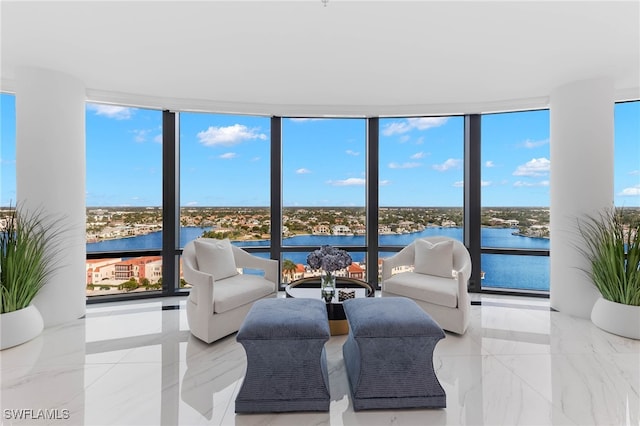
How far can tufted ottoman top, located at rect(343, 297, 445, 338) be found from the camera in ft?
6.39

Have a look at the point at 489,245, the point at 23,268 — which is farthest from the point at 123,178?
the point at 489,245

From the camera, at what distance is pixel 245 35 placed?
8.68 ft

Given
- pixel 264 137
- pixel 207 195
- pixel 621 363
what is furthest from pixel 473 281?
pixel 207 195

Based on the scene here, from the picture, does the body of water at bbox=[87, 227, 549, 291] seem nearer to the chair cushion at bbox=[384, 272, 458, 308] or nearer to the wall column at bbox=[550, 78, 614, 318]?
the wall column at bbox=[550, 78, 614, 318]

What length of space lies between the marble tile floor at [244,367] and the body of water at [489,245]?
110 centimetres

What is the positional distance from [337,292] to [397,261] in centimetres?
96

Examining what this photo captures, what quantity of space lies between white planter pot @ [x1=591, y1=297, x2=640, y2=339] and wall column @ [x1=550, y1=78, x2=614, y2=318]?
0.99 feet

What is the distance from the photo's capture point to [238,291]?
125 inches

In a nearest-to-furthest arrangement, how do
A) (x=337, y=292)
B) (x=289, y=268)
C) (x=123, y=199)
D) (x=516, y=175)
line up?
(x=337, y=292) → (x=123, y=199) → (x=516, y=175) → (x=289, y=268)

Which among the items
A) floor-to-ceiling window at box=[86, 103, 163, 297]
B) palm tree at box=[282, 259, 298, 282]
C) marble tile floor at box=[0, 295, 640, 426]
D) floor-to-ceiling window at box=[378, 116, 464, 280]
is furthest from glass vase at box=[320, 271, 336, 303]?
floor-to-ceiling window at box=[86, 103, 163, 297]

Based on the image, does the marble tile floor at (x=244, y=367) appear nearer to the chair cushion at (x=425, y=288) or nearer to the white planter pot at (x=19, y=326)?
the white planter pot at (x=19, y=326)

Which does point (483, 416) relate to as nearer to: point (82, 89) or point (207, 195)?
point (207, 195)

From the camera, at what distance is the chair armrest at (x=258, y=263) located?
3676mm

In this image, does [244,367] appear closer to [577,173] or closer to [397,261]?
[397,261]
